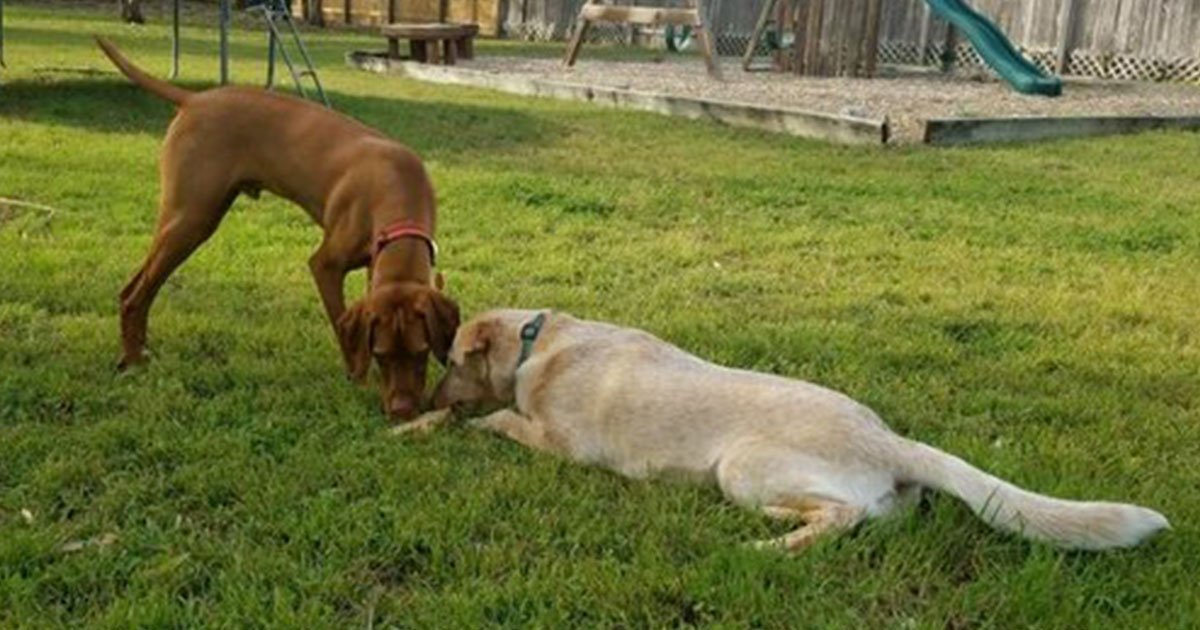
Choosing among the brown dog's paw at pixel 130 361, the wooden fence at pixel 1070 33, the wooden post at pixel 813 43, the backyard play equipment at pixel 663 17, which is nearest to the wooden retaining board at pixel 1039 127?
the backyard play equipment at pixel 663 17

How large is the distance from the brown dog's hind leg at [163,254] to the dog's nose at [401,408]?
1.17 m

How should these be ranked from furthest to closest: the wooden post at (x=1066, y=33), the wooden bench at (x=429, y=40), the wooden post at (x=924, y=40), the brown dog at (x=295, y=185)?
the wooden post at (x=924, y=40) < the wooden post at (x=1066, y=33) < the wooden bench at (x=429, y=40) < the brown dog at (x=295, y=185)

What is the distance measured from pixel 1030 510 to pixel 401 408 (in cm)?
209

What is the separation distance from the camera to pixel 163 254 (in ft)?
15.3

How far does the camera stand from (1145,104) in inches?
581

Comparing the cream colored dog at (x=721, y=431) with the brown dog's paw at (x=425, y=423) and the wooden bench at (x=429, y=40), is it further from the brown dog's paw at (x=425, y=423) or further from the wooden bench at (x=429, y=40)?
the wooden bench at (x=429, y=40)

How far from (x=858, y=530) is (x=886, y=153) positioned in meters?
7.95

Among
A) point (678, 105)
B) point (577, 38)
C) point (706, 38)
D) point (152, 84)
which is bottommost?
point (678, 105)

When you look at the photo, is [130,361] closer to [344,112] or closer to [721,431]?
[721,431]

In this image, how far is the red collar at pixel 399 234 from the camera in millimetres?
4391

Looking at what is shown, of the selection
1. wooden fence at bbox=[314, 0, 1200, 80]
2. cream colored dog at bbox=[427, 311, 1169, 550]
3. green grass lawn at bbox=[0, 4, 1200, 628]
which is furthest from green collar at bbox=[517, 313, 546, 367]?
wooden fence at bbox=[314, 0, 1200, 80]

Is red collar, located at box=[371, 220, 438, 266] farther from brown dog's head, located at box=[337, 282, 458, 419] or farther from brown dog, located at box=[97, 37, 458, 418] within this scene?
brown dog's head, located at box=[337, 282, 458, 419]

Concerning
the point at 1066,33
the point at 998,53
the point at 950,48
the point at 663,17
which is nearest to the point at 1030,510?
the point at 663,17

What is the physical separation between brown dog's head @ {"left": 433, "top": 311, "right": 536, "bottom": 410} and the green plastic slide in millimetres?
13427
